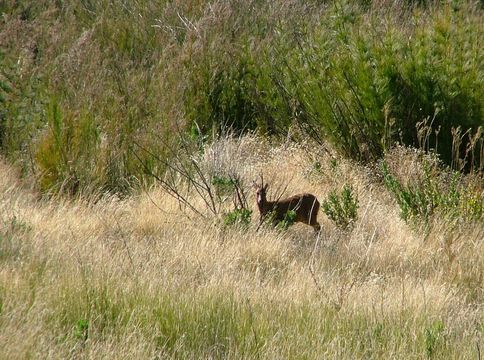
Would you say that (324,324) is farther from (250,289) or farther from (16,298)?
(16,298)

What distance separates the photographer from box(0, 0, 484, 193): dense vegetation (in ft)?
27.0

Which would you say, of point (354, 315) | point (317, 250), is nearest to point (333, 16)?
point (317, 250)

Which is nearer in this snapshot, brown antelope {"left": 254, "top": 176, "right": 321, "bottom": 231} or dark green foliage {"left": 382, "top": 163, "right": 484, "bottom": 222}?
brown antelope {"left": 254, "top": 176, "right": 321, "bottom": 231}

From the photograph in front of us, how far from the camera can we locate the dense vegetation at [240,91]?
8.23 metres

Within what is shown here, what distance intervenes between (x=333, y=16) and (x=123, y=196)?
3.18 m

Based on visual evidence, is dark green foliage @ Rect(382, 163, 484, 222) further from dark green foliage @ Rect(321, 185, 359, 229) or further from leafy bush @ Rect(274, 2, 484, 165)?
leafy bush @ Rect(274, 2, 484, 165)

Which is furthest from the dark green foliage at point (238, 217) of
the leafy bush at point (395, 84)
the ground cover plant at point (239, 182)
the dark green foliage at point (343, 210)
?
the leafy bush at point (395, 84)

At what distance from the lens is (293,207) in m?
6.94

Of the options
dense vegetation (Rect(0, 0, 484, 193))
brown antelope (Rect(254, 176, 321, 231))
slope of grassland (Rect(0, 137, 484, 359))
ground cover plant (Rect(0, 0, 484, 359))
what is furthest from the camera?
dense vegetation (Rect(0, 0, 484, 193))

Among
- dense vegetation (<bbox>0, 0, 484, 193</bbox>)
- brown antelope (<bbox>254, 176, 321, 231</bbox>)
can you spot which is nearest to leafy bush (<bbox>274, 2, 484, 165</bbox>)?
dense vegetation (<bbox>0, 0, 484, 193</bbox>)

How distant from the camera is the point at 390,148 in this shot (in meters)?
8.79

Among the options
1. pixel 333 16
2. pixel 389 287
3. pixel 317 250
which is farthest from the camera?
pixel 333 16

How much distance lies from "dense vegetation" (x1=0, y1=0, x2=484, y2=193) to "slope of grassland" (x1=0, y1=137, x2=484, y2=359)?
68 centimetres

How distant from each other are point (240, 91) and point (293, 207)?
3.59 meters
